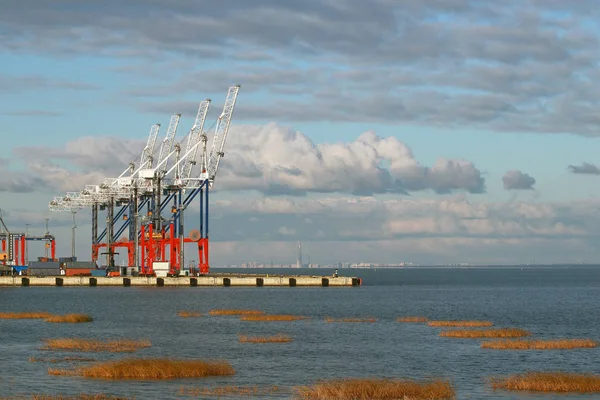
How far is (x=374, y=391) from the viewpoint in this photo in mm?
44031

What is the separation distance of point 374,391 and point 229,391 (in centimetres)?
669

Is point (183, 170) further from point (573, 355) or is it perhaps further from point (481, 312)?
point (573, 355)

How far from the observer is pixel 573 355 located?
2464 inches

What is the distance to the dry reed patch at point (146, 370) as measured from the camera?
4972 centimetres

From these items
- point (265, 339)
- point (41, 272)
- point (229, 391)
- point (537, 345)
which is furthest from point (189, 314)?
point (41, 272)

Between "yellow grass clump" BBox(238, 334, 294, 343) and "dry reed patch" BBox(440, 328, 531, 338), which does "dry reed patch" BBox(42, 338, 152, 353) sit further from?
"dry reed patch" BBox(440, 328, 531, 338)

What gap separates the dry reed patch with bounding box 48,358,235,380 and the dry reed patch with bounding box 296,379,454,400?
23.5 ft

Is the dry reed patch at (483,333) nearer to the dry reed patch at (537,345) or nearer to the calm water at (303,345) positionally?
the calm water at (303,345)

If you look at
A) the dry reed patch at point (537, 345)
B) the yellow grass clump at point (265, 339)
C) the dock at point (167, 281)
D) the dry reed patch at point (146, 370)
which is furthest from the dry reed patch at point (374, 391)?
the dock at point (167, 281)

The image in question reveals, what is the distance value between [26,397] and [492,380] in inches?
879

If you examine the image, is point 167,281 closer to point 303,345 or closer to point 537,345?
point 303,345

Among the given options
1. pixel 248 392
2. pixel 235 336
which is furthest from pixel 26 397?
pixel 235 336

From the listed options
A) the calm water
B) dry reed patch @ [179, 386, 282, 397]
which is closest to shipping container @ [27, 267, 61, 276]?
the calm water

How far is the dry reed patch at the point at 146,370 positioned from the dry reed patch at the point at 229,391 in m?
3.83
